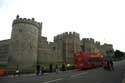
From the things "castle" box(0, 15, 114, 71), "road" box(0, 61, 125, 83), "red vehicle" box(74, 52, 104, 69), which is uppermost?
"castle" box(0, 15, 114, 71)

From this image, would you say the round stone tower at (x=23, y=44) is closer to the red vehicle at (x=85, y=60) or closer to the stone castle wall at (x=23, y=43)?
the stone castle wall at (x=23, y=43)

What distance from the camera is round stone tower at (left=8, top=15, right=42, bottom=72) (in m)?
48.7

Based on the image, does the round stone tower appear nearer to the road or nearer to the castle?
the castle

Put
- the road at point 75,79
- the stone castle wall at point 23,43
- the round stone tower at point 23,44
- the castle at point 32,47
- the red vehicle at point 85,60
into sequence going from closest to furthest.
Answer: the road at point 75,79, the red vehicle at point 85,60, the round stone tower at point 23,44, the stone castle wall at point 23,43, the castle at point 32,47

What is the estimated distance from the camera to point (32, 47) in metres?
52.0

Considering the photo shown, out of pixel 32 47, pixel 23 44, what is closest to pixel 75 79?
pixel 23 44

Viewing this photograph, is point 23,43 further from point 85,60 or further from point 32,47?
point 85,60

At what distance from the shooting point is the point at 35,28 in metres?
54.7

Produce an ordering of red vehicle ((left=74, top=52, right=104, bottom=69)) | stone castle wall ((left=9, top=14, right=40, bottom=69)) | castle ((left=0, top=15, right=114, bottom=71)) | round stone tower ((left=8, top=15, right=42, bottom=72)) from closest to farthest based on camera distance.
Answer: red vehicle ((left=74, top=52, right=104, bottom=69))
round stone tower ((left=8, top=15, right=42, bottom=72))
stone castle wall ((left=9, top=14, right=40, bottom=69))
castle ((left=0, top=15, right=114, bottom=71))

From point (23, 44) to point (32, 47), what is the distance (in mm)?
3028

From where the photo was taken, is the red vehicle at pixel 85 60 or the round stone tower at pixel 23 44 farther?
the round stone tower at pixel 23 44

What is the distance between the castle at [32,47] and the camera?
4916cm

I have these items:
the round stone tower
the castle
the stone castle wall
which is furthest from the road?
the stone castle wall

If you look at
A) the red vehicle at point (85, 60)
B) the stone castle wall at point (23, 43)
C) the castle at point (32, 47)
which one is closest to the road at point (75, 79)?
the red vehicle at point (85, 60)
